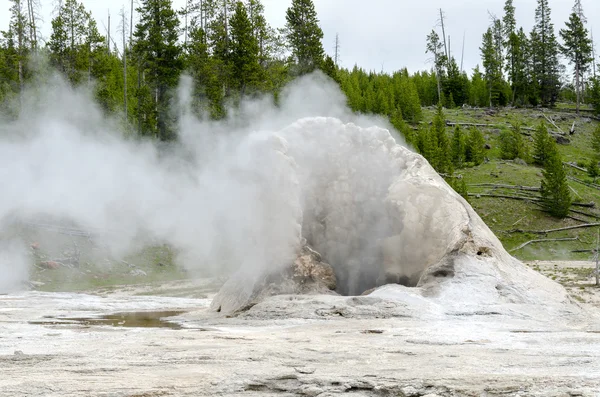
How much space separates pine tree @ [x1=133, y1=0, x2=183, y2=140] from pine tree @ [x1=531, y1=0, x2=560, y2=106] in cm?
3981

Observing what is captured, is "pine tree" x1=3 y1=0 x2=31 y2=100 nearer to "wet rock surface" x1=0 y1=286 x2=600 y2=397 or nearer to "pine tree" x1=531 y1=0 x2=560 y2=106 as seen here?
"wet rock surface" x1=0 y1=286 x2=600 y2=397

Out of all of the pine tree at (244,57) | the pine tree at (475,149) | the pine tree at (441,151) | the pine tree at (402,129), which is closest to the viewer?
the pine tree at (244,57)

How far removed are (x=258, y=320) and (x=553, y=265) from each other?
19694 mm

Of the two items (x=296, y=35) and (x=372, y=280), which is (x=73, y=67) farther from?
(x=372, y=280)

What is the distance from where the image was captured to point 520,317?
9.62 meters

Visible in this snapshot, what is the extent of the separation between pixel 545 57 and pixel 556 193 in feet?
121

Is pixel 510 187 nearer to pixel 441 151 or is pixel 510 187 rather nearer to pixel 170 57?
pixel 441 151

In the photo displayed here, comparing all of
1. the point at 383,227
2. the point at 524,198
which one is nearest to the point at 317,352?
the point at 383,227

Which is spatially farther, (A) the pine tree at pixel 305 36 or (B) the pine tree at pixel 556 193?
(A) the pine tree at pixel 305 36

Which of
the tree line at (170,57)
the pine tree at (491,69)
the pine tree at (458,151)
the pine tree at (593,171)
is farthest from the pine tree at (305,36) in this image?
the pine tree at (491,69)

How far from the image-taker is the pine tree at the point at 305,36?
1673 inches

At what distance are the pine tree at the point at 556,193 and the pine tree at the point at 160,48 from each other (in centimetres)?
2251

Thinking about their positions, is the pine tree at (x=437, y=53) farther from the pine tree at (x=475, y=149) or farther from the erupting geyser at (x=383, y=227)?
the erupting geyser at (x=383, y=227)

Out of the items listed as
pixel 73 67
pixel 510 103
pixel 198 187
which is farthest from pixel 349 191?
pixel 510 103
